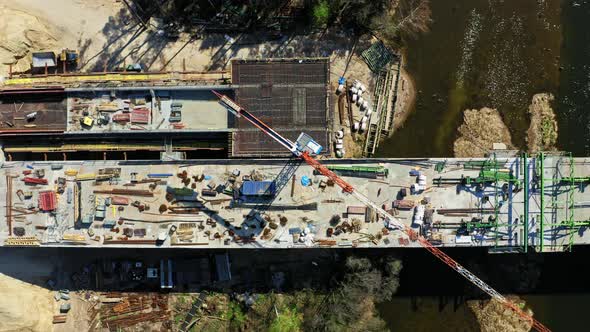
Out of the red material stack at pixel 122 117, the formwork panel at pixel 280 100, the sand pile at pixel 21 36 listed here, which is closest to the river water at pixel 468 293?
the formwork panel at pixel 280 100

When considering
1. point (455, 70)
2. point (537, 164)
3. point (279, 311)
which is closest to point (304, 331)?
point (279, 311)

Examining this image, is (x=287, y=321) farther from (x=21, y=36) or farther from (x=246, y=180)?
(x=21, y=36)

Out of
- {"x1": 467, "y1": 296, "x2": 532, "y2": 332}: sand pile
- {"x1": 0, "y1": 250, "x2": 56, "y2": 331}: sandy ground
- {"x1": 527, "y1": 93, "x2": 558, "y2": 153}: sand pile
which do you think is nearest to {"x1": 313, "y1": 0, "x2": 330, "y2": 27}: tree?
{"x1": 527, "y1": 93, "x2": 558, "y2": 153}: sand pile

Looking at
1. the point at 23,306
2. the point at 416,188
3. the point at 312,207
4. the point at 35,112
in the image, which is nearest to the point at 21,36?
the point at 35,112

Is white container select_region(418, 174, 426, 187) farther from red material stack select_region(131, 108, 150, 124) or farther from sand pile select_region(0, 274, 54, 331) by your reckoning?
sand pile select_region(0, 274, 54, 331)

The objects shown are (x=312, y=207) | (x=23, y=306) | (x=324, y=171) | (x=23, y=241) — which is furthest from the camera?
(x=23, y=306)

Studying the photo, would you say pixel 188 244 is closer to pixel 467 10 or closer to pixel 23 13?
pixel 23 13

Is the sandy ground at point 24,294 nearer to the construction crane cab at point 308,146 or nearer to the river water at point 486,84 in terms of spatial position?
the construction crane cab at point 308,146
